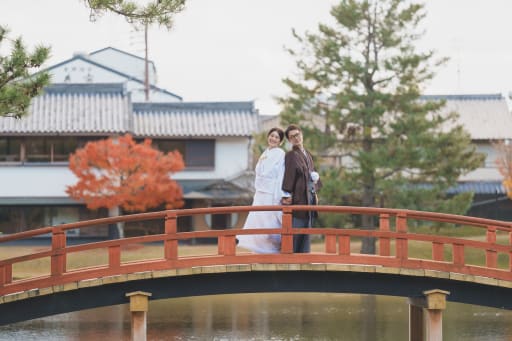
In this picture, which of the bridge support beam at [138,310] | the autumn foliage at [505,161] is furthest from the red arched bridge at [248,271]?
the autumn foliage at [505,161]

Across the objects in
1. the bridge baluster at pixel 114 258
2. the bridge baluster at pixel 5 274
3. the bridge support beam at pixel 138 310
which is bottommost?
the bridge support beam at pixel 138 310

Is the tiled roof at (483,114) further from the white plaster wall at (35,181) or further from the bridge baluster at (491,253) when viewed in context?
the bridge baluster at (491,253)

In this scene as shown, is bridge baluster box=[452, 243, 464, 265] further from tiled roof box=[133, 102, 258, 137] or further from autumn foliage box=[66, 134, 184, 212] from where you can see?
tiled roof box=[133, 102, 258, 137]

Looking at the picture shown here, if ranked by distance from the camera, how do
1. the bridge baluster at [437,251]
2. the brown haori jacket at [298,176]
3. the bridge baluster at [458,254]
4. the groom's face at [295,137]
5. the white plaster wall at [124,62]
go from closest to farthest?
the groom's face at [295,137]
the brown haori jacket at [298,176]
the bridge baluster at [458,254]
the bridge baluster at [437,251]
the white plaster wall at [124,62]

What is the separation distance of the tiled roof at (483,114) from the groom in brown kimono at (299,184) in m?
32.7

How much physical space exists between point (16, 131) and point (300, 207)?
26004 mm

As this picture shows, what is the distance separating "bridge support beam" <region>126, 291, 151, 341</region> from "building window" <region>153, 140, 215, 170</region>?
2596cm

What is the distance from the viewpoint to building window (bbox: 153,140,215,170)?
1622 inches

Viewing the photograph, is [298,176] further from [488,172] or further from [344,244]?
[488,172]

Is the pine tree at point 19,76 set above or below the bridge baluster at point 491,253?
above

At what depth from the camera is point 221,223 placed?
135 feet

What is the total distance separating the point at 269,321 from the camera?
77.3 feet

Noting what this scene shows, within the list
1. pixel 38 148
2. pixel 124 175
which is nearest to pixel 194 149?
pixel 124 175

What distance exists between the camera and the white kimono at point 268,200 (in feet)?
50.5
